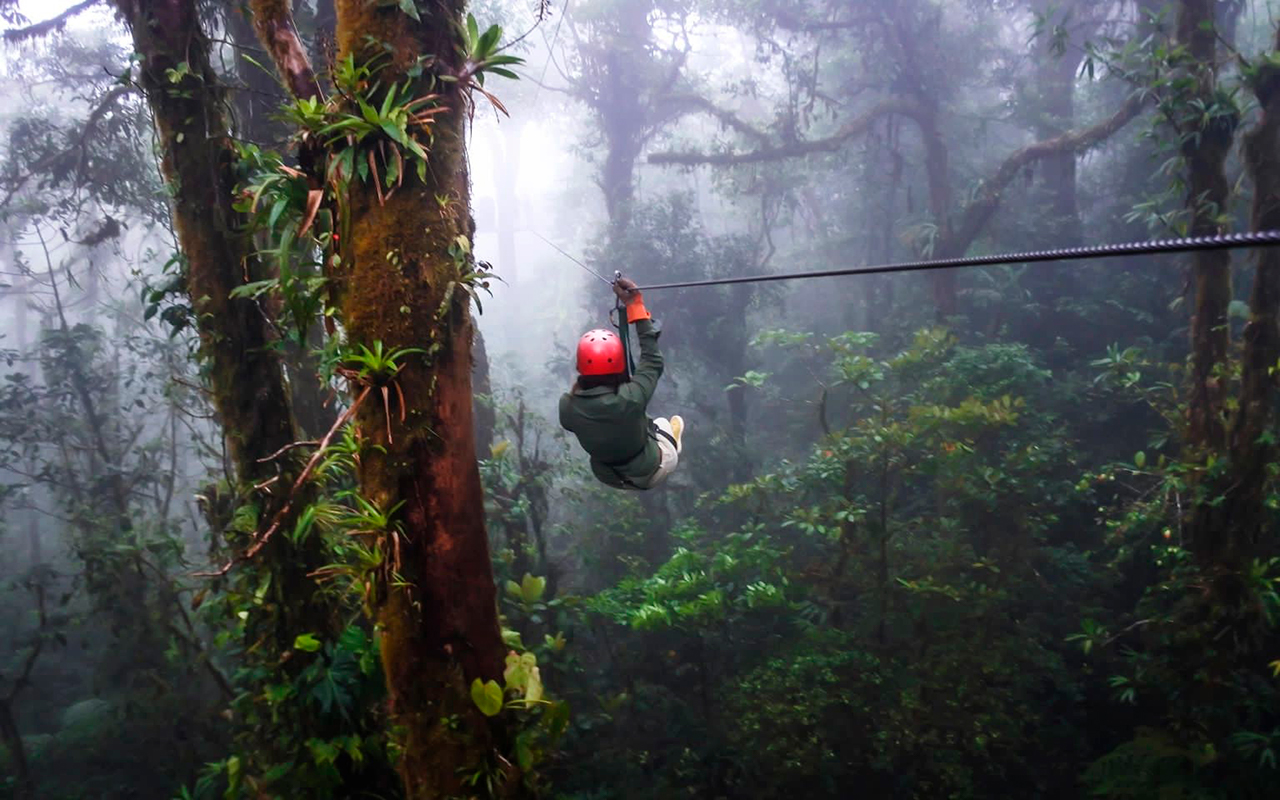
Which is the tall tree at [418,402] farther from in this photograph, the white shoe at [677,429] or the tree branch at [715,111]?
the tree branch at [715,111]

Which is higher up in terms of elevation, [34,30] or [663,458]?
[34,30]

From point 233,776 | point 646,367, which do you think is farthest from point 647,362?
point 233,776

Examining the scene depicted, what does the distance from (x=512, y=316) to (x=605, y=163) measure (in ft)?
49.2

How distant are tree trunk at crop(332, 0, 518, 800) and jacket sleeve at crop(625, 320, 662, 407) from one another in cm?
97

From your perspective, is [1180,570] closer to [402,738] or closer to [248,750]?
[402,738]

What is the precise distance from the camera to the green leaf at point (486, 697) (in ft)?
7.64

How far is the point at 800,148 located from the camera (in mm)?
12297

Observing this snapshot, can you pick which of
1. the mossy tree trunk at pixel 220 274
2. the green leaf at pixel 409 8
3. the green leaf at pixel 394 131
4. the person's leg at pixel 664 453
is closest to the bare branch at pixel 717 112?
the person's leg at pixel 664 453

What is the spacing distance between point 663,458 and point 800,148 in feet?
32.4

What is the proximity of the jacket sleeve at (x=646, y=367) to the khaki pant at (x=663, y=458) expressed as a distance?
20.6 inches

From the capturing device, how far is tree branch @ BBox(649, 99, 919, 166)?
38.7ft

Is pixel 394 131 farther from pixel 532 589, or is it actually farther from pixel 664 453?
pixel 532 589

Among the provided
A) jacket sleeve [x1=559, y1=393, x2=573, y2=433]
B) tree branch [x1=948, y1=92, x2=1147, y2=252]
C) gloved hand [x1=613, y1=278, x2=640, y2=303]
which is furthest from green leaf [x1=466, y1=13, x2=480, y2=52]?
tree branch [x1=948, y1=92, x2=1147, y2=252]

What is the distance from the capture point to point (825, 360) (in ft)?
39.3
